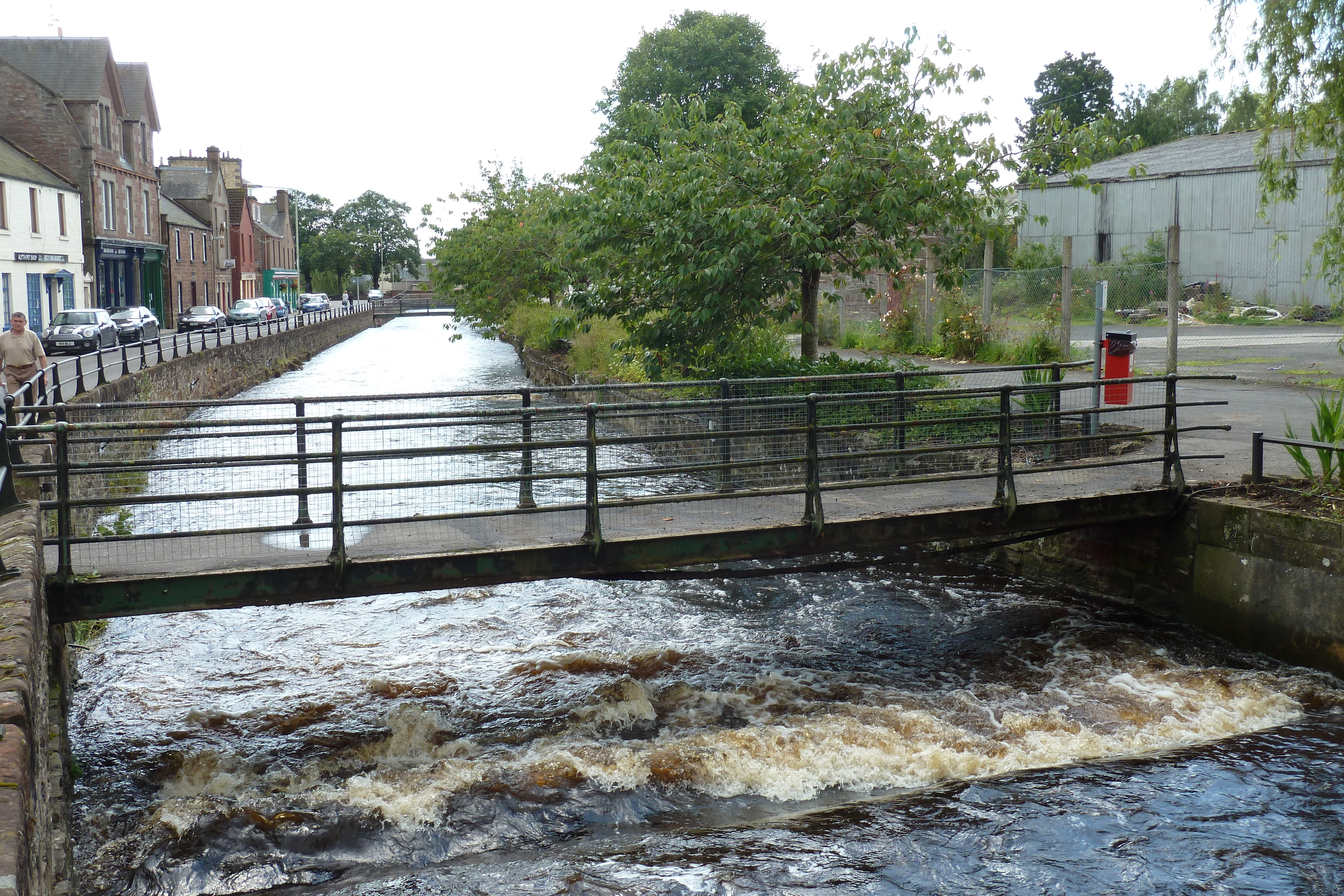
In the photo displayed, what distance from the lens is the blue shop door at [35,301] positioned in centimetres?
4025

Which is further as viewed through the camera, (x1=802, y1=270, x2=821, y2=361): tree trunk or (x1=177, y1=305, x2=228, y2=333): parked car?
(x1=177, y1=305, x2=228, y2=333): parked car

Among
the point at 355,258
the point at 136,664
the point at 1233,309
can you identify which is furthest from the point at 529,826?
the point at 355,258

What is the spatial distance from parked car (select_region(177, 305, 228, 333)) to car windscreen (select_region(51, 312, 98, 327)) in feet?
49.3

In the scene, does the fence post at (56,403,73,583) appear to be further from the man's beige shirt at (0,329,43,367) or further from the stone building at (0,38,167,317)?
the stone building at (0,38,167,317)

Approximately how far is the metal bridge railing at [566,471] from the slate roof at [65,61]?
39079mm

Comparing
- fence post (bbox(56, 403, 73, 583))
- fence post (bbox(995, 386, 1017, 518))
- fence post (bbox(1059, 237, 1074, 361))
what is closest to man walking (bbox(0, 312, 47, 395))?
fence post (bbox(56, 403, 73, 583))

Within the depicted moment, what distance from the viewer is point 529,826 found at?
6883mm

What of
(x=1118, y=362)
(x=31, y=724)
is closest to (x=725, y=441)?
(x=1118, y=362)

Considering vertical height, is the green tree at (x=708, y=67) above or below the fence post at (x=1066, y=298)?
above

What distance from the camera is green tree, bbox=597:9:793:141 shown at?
155 ft

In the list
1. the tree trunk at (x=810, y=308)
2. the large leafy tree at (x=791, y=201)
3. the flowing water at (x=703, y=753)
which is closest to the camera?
the flowing water at (x=703, y=753)

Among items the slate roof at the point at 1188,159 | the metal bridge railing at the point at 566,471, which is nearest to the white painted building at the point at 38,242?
the metal bridge railing at the point at 566,471

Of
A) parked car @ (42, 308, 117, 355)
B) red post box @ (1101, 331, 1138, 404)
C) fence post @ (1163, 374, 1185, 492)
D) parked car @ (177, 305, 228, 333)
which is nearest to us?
fence post @ (1163, 374, 1185, 492)

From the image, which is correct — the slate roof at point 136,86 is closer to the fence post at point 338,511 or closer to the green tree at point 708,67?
the green tree at point 708,67
